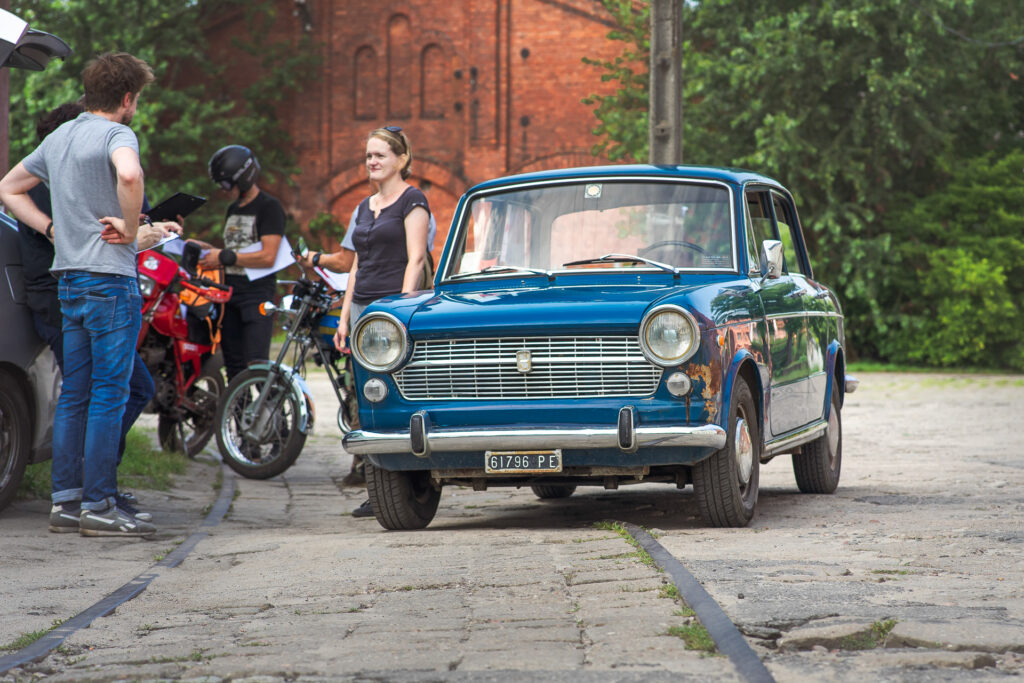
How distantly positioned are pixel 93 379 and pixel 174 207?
128 cm

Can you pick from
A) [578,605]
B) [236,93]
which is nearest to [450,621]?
[578,605]

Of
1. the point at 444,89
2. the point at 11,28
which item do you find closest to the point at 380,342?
the point at 11,28

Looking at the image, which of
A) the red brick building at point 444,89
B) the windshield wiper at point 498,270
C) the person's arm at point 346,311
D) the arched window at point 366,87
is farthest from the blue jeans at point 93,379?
the arched window at point 366,87

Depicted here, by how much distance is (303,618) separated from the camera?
179 inches

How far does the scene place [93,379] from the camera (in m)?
6.79

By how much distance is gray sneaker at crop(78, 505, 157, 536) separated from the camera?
6.71m

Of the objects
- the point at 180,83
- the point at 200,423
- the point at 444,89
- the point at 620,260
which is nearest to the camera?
the point at 620,260

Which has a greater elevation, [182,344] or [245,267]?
[245,267]

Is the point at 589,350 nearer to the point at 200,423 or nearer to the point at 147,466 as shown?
the point at 147,466

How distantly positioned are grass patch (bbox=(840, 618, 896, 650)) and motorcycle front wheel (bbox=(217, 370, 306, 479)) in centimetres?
586

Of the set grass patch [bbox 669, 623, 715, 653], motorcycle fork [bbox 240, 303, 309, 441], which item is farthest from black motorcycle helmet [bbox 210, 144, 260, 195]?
grass patch [bbox 669, 623, 715, 653]

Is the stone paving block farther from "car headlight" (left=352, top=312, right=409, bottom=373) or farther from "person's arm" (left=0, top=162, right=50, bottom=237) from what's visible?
"person's arm" (left=0, top=162, right=50, bottom=237)

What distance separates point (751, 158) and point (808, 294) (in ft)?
71.0

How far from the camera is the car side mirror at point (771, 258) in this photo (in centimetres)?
716
